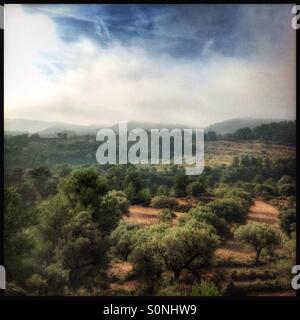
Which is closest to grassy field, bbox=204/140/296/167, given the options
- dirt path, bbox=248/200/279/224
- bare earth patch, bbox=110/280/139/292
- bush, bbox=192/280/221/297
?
dirt path, bbox=248/200/279/224

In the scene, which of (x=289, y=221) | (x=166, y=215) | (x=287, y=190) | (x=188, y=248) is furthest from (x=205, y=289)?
(x=287, y=190)

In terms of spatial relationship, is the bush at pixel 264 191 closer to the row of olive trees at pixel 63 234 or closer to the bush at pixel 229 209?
the bush at pixel 229 209

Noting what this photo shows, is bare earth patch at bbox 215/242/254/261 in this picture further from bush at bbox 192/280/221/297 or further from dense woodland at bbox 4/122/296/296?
bush at bbox 192/280/221/297

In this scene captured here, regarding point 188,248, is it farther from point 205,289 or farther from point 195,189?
point 195,189

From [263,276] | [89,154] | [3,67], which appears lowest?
[263,276]
